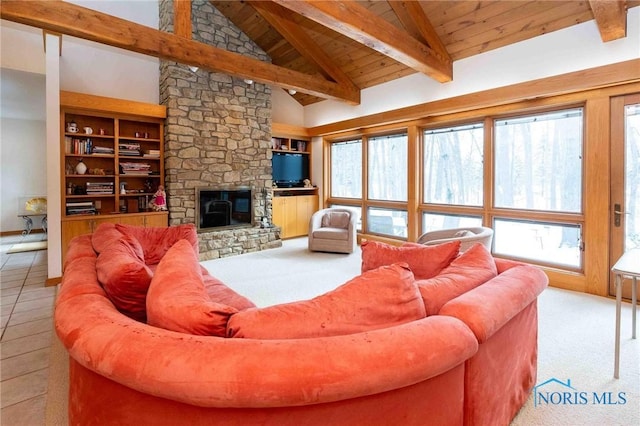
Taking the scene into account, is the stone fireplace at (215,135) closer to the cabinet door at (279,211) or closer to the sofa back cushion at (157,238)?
the cabinet door at (279,211)

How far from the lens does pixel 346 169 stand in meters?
6.84

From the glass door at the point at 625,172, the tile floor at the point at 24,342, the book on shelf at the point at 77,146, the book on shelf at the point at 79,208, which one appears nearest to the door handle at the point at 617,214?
the glass door at the point at 625,172

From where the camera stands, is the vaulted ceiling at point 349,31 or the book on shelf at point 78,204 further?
the book on shelf at point 78,204

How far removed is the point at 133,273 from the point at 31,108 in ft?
23.2

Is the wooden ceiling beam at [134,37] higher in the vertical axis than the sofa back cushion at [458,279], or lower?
higher

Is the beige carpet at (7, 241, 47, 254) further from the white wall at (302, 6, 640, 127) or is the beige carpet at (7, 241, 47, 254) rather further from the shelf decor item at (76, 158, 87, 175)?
the white wall at (302, 6, 640, 127)

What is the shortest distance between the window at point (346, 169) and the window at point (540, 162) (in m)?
2.68

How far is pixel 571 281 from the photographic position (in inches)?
147

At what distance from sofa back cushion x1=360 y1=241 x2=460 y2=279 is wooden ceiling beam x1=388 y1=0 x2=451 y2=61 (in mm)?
3201

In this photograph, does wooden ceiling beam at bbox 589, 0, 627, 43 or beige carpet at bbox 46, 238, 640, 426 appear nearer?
beige carpet at bbox 46, 238, 640, 426

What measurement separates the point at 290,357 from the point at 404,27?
4.60 metres

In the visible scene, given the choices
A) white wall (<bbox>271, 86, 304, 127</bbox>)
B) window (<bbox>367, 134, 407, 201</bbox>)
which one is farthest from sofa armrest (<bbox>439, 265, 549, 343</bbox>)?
white wall (<bbox>271, 86, 304, 127</bbox>)

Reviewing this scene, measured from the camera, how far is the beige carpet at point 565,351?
1741 mm

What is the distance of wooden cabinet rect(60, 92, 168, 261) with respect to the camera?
4480 millimetres
